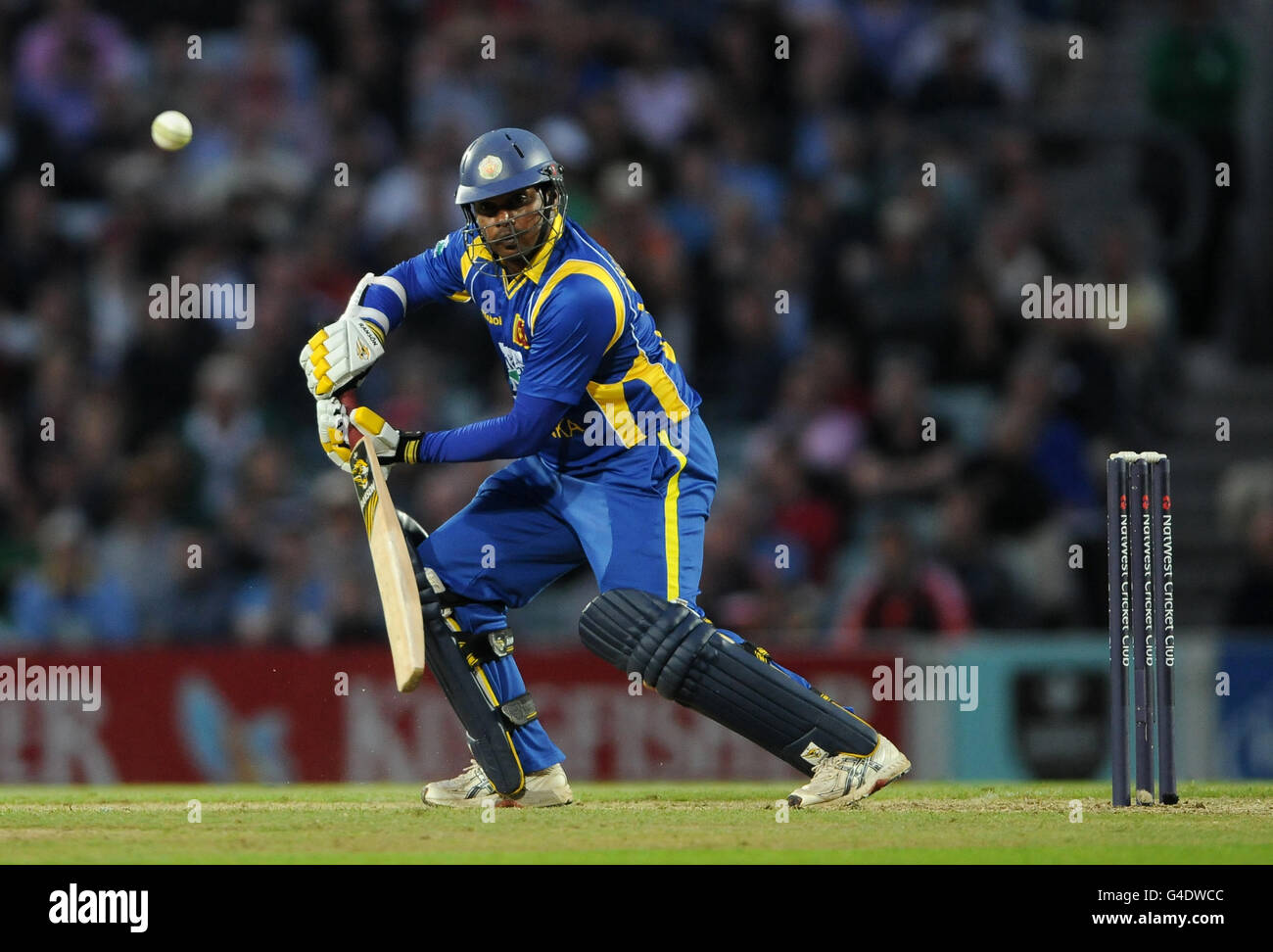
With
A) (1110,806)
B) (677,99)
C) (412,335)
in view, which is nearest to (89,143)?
(412,335)

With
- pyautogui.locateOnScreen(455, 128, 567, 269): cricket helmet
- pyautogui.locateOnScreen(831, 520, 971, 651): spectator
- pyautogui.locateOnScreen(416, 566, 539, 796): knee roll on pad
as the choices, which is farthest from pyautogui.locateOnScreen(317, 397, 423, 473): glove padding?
pyautogui.locateOnScreen(831, 520, 971, 651): spectator

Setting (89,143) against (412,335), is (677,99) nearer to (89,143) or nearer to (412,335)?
(412,335)

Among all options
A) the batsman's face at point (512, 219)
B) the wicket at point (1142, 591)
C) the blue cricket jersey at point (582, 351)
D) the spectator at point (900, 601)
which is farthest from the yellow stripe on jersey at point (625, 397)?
the spectator at point (900, 601)

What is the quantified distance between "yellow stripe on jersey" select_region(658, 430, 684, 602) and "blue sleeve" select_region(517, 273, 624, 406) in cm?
41

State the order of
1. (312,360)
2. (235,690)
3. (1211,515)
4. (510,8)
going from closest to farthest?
(312,360) → (235,690) → (1211,515) → (510,8)

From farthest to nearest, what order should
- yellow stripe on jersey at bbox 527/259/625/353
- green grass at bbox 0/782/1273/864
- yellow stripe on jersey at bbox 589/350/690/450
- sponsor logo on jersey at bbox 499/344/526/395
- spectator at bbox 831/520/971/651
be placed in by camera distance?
spectator at bbox 831/520/971/651 → sponsor logo on jersey at bbox 499/344/526/395 → yellow stripe on jersey at bbox 589/350/690/450 → yellow stripe on jersey at bbox 527/259/625/353 → green grass at bbox 0/782/1273/864

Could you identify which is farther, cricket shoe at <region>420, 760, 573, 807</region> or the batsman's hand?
cricket shoe at <region>420, 760, 573, 807</region>

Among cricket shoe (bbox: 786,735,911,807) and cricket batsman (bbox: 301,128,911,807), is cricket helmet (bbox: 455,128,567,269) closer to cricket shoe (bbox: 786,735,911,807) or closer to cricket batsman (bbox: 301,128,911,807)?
cricket batsman (bbox: 301,128,911,807)

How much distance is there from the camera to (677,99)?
12641mm

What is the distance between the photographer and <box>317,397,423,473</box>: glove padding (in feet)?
20.7

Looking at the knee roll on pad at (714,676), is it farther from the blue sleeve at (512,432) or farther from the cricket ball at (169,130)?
the cricket ball at (169,130)

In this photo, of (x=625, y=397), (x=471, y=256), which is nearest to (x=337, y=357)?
(x=471, y=256)

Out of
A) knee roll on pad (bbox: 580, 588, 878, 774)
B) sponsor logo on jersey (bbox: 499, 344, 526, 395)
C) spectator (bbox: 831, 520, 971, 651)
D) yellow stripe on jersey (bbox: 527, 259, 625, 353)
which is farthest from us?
spectator (bbox: 831, 520, 971, 651)

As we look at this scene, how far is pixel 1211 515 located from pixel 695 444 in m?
6.56
